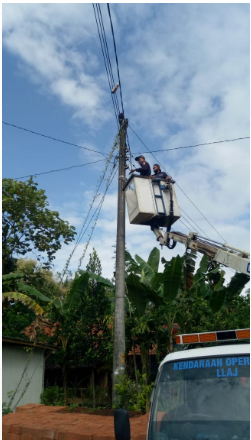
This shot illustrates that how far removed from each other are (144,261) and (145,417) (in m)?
5.76

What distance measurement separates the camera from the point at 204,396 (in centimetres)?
375

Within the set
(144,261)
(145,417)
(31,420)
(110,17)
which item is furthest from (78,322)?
(110,17)

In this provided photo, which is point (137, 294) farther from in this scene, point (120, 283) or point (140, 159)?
point (140, 159)

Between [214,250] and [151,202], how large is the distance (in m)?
2.19

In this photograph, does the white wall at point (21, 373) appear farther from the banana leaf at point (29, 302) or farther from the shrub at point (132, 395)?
the shrub at point (132, 395)

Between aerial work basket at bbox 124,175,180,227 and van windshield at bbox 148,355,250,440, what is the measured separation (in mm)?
6037

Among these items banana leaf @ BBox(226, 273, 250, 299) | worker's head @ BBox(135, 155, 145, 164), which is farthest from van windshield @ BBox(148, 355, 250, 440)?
banana leaf @ BBox(226, 273, 250, 299)

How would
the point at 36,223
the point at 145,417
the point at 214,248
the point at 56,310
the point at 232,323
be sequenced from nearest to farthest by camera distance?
the point at 145,417 → the point at 214,248 → the point at 232,323 → the point at 56,310 → the point at 36,223

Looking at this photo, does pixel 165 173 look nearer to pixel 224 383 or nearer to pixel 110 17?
pixel 110 17

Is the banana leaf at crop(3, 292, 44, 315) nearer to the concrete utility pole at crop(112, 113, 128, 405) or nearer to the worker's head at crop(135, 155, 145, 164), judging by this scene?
the concrete utility pole at crop(112, 113, 128, 405)

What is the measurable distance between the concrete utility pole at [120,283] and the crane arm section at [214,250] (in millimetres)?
1115

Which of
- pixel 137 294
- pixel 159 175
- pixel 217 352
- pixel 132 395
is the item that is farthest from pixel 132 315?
pixel 217 352

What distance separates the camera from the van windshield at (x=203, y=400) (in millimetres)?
3432

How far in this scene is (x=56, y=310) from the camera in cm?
1334
